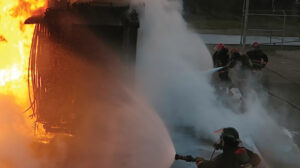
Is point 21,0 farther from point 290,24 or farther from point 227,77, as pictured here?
point 290,24

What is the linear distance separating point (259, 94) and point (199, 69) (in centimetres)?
149

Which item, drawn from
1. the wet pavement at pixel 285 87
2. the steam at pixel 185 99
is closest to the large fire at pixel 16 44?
the steam at pixel 185 99

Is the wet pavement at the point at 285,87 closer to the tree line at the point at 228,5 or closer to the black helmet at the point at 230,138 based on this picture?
the black helmet at the point at 230,138

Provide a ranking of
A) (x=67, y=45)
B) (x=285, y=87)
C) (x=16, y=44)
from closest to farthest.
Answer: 1. (x=67, y=45)
2. (x=16, y=44)
3. (x=285, y=87)

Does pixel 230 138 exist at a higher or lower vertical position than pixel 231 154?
higher

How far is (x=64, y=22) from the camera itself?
17.3 ft

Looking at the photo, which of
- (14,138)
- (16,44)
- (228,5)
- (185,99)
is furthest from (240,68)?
(228,5)

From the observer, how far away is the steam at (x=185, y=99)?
6883 millimetres

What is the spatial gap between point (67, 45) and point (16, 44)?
0.95 m

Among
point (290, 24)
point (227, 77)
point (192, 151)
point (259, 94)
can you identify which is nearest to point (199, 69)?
point (227, 77)

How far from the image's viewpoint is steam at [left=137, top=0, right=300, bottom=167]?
22.6ft

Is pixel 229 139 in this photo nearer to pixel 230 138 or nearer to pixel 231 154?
pixel 230 138

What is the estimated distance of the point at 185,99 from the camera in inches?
313

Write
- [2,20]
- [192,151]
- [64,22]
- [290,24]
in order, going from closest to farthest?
[64,22] → [2,20] → [192,151] → [290,24]
